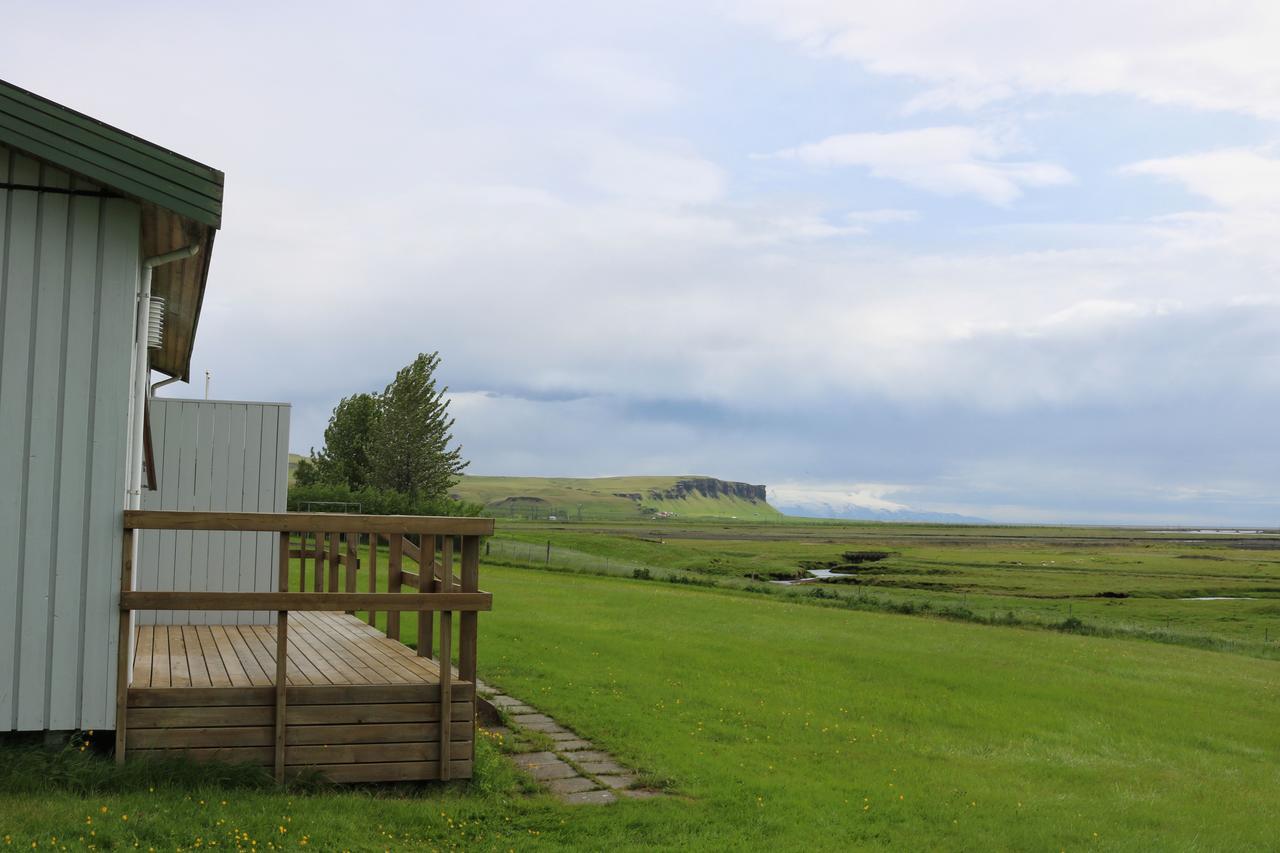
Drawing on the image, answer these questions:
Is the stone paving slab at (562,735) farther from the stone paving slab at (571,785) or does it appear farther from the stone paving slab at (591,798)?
the stone paving slab at (591,798)

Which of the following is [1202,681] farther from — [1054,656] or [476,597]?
[476,597]

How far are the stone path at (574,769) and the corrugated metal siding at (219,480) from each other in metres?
5.06

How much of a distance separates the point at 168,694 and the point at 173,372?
8428mm

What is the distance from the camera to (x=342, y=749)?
7836 millimetres

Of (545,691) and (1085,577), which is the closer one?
(545,691)

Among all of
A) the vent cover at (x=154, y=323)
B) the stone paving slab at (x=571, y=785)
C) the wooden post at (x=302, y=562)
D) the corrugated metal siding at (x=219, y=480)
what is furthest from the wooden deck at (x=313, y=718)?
the corrugated metal siding at (x=219, y=480)

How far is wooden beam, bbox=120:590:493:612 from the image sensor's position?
7.36 meters

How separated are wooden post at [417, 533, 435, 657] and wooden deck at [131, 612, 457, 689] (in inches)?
8.2

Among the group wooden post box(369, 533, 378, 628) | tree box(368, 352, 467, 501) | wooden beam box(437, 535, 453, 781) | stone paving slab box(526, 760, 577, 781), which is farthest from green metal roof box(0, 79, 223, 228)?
tree box(368, 352, 467, 501)

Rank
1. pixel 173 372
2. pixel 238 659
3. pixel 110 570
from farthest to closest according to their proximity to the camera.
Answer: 1. pixel 173 372
2. pixel 238 659
3. pixel 110 570

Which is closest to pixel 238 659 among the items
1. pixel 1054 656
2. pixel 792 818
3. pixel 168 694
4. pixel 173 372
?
pixel 168 694

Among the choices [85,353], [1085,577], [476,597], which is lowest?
[1085,577]

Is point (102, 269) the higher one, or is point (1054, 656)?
point (102, 269)

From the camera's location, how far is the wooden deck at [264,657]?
8203 mm
